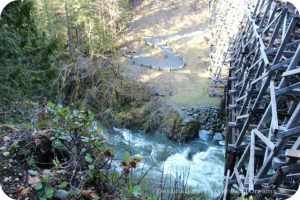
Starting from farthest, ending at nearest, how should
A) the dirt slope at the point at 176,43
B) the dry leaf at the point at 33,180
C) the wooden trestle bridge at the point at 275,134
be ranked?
the dirt slope at the point at 176,43 → the wooden trestle bridge at the point at 275,134 → the dry leaf at the point at 33,180

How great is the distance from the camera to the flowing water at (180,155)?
10.0 metres

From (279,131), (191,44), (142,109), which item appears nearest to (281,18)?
(279,131)

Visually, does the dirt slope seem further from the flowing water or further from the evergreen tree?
the evergreen tree

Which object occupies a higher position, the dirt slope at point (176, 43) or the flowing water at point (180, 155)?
the dirt slope at point (176, 43)

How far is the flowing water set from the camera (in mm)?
10047

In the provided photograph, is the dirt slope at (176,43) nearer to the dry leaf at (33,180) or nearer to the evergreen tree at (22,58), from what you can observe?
the evergreen tree at (22,58)

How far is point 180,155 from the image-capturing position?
38.1ft

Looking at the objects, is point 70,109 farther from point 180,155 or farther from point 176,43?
point 176,43

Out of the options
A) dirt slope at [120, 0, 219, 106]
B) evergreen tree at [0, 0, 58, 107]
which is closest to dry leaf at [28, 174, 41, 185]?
evergreen tree at [0, 0, 58, 107]

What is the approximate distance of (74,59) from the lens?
474 inches

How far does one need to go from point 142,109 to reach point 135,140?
144cm

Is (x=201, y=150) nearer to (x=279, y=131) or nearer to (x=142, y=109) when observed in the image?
(x=142, y=109)

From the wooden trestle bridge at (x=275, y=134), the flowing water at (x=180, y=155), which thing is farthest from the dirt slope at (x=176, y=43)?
the wooden trestle bridge at (x=275, y=134)

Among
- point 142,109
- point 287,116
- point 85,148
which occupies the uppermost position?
point 85,148
